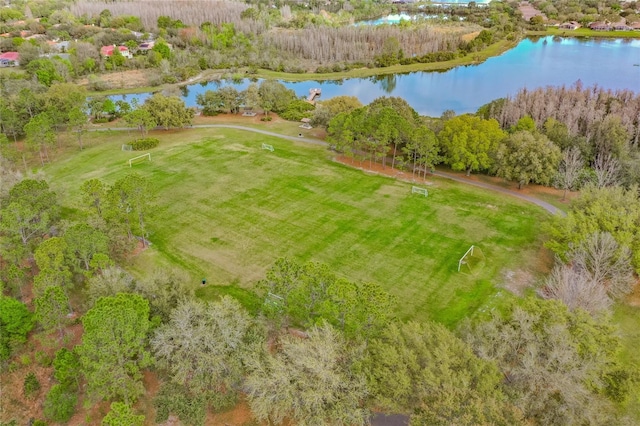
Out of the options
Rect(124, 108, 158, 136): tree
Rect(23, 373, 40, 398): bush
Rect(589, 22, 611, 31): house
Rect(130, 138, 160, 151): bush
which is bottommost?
Rect(23, 373, 40, 398): bush

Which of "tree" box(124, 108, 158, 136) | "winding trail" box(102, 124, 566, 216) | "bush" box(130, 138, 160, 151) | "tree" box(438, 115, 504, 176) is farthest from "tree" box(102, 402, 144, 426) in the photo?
"tree" box(124, 108, 158, 136)

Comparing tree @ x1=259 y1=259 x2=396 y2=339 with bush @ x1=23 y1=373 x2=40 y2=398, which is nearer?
tree @ x1=259 y1=259 x2=396 y2=339

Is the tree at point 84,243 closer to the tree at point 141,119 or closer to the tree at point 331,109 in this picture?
the tree at point 141,119

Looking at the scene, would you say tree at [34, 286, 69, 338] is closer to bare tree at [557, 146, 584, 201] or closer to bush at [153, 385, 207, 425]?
bush at [153, 385, 207, 425]

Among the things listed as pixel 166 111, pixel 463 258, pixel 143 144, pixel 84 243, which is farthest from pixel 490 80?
pixel 84 243

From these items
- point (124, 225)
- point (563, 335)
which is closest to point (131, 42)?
point (124, 225)

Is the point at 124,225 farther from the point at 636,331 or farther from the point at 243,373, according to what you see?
the point at 636,331

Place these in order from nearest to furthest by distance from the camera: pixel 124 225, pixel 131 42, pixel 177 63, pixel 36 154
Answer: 1. pixel 124 225
2. pixel 36 154
3. pixel 177 63
4. pixel 131 42
